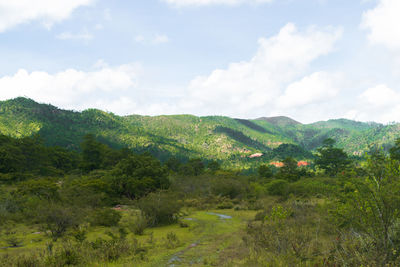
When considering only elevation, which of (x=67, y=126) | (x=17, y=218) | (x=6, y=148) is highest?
(x=67, y=126)

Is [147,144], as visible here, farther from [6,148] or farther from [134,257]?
[134,257]

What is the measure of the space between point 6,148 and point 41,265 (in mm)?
47021

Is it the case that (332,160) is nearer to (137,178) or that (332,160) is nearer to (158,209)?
(137,178)

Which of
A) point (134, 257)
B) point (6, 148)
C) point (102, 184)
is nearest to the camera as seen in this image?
point (134, 257)

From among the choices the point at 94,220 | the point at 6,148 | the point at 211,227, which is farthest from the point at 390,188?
the point at 6,148

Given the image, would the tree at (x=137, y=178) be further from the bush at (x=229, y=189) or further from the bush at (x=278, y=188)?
the bush at (x=278, y=188)

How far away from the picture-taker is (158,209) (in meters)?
19.8

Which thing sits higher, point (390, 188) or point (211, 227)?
point (390, 188)

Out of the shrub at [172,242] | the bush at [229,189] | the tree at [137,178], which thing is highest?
the tree at [137,178]

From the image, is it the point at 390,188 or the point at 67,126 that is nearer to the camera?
the point at 390,188

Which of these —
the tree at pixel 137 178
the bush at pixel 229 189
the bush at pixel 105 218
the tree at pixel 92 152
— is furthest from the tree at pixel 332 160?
the bush at pixel 105 218

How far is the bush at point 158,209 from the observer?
19.7 metres

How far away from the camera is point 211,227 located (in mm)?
19609

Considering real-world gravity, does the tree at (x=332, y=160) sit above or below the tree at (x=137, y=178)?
above
